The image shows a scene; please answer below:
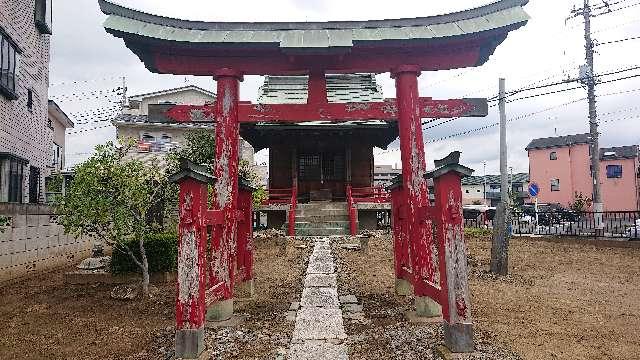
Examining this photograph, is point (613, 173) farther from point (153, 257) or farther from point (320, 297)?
point (153, 257)

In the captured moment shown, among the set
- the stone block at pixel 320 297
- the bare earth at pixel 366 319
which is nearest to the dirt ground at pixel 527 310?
the bare earth at pixel 366 319

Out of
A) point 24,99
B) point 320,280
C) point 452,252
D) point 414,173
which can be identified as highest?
point 24,99

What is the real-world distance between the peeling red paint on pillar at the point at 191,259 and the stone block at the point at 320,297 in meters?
2.89

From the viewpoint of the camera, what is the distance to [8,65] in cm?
1435

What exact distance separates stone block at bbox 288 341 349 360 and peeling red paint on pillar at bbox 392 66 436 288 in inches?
76.1

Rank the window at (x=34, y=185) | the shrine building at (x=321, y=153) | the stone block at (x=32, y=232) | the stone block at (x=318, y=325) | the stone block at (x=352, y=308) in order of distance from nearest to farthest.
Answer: the stone block at (x=318, y=325), the stone block at (x=352, y=308), the stone block at (x=32, y=232), the window at (x=34, y=185), the shrine building at (x=321, y=153)

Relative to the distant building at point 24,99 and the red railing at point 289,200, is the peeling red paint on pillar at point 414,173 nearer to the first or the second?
the red railing at point 289,200

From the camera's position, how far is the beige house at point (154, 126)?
3306cm

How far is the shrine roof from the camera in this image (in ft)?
23.3

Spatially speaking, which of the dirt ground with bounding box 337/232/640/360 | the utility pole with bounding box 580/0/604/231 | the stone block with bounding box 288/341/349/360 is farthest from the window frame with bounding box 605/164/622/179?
the stone block with bounding box 288/341/349/360

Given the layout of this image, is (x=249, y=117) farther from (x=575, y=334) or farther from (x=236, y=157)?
(x=575, y=334)

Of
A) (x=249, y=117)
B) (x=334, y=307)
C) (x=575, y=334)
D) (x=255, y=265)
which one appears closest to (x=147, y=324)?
(x=334, y=307)

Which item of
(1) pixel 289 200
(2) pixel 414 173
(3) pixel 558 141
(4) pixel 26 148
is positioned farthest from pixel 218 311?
(3) pixel 558 141

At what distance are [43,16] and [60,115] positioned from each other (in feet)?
37.2
